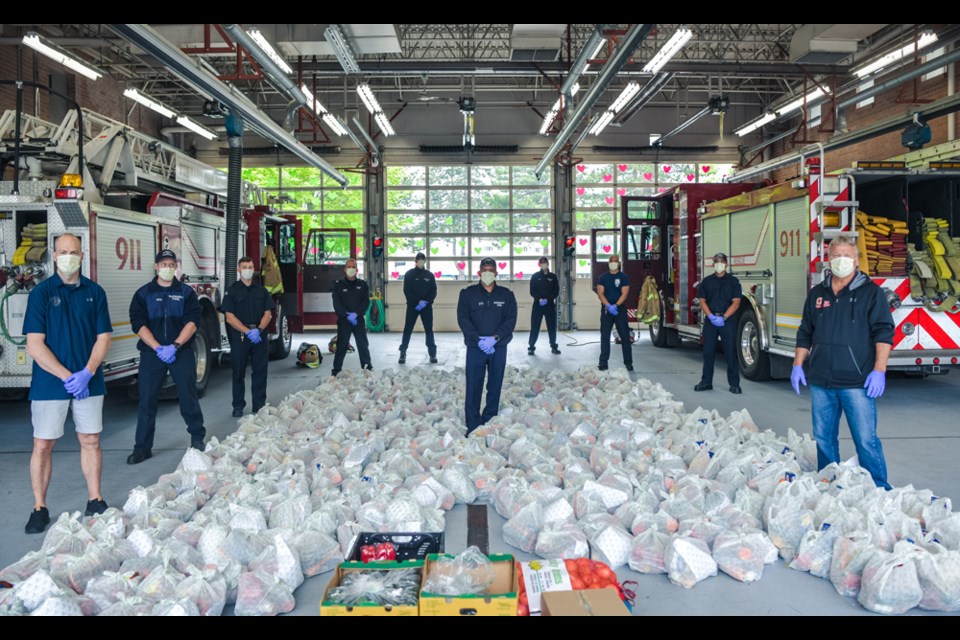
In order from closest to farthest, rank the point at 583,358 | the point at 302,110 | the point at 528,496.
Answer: the point at 528,496, the point at 583,358, the point at 302,110

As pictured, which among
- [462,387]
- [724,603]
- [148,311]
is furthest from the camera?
[462,387]

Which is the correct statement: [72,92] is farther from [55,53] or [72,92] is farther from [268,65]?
[268,65]

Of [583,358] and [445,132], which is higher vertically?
[445,132]

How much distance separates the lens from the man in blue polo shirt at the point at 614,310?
11.3 metres

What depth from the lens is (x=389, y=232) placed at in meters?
22.3

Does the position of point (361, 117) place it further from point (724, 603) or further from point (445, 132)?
point (724, 603)

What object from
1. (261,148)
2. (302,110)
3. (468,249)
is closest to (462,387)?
(302,110)

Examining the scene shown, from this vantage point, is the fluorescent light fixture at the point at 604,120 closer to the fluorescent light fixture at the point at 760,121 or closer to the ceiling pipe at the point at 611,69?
the ceiling pipe at the point at 611,69

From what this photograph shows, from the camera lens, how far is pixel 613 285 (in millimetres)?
11438

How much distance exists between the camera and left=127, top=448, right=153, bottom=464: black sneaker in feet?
20.2

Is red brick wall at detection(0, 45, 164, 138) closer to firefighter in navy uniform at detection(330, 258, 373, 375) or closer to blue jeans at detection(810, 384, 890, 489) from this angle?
firefighter in navy uniform at detection(330, 258, 373, 375)

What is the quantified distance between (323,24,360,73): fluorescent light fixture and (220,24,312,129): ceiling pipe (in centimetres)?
83

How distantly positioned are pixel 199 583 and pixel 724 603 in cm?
230

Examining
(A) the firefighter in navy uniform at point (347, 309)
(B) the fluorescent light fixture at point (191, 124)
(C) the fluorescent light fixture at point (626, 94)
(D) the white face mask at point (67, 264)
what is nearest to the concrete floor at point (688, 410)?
(A) the firefighter in navy uniform at point (347, 309)
